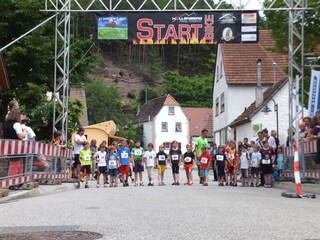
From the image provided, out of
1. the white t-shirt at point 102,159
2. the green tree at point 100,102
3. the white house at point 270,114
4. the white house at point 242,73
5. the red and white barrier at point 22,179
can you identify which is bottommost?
the red and white barrier at point 22,179

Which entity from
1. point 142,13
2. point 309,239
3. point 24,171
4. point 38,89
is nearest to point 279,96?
point 38,89

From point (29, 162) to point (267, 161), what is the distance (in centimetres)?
841

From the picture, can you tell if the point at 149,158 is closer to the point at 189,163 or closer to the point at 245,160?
the point at 189,163

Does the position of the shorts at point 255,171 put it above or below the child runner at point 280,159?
below

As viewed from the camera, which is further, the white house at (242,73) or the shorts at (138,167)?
the white house at (242,73)

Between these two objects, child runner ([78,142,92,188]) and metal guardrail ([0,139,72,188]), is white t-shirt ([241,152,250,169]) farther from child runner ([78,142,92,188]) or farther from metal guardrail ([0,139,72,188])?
metal guardrail ([0,139,72,188])

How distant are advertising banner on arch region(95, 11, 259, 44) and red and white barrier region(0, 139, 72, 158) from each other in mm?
4794

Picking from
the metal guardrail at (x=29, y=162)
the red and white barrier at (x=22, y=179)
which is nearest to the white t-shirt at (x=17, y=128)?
the metal guardrail at (x=29, y=162)

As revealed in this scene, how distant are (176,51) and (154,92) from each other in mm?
14446

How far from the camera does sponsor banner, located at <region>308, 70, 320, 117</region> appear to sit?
55.6 ft

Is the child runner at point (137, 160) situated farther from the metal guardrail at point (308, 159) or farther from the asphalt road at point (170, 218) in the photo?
the asphalt road at point (170, 218)

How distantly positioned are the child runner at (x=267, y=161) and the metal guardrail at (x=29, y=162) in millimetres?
6605

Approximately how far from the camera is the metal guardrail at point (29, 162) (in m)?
12.6

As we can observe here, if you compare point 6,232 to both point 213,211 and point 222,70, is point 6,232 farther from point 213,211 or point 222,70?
point 222,70
